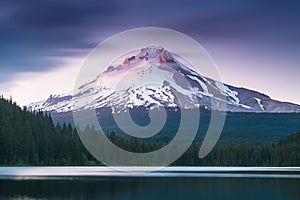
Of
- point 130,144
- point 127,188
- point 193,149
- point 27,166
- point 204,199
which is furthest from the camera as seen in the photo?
point 193,149

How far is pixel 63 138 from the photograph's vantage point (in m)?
128

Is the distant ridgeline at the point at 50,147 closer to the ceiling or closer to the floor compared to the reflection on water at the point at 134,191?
closer to the ceiling

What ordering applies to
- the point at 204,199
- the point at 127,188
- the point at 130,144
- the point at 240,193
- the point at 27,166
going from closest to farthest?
the point at 204,199 < the point at 240,193 < the point at 127,188 < the point at 27,166 < the point at 130,144

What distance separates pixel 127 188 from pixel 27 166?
58.0m

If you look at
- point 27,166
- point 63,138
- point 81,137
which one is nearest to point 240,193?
point 27,166

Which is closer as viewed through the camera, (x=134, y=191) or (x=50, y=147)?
(x=134, y=191)

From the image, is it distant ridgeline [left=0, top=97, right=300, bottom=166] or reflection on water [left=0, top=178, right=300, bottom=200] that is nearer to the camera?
reflection on water [left=0, top=178, right=300, bottom=200]

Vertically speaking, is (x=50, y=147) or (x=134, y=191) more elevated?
(x=50, y=147)

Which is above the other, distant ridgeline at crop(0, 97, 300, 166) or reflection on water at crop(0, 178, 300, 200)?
distant ridgeline at crop(0, 97, 300, 166)

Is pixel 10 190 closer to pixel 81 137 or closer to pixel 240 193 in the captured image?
pixel 240 193

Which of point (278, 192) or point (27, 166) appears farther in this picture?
point (27, 166)

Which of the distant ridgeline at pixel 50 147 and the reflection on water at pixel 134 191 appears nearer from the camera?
the reflection on water at pixel 134 191

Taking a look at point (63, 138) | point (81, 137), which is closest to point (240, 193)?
point (63, 138)

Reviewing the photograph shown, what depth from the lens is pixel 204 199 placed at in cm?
4834
